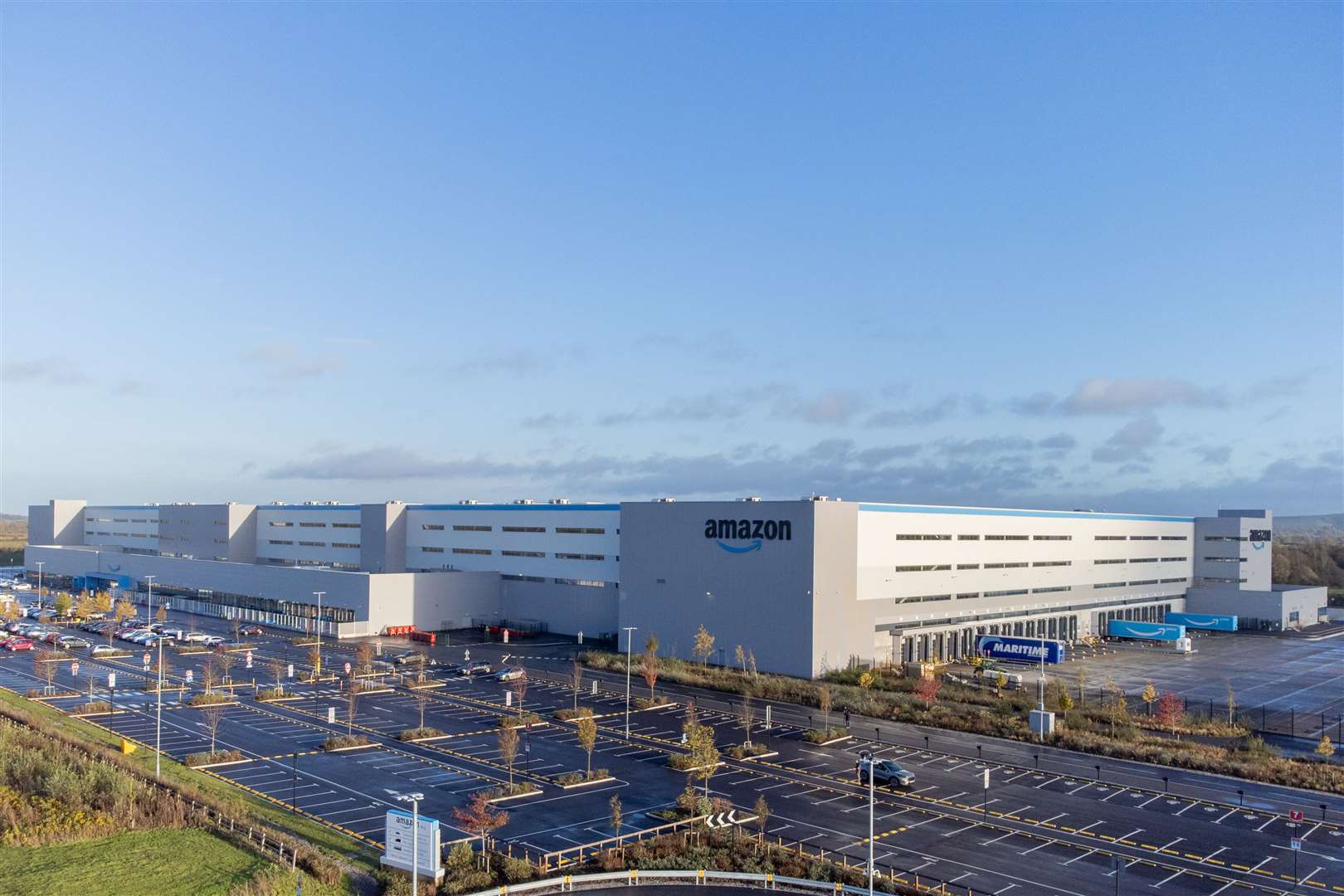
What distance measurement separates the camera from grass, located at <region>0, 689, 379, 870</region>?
1196 inches

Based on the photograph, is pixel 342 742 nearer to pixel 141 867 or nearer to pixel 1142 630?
pixel 141 867

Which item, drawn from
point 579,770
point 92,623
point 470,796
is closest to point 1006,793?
point 579,770

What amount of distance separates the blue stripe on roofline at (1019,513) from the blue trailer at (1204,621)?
1058cm

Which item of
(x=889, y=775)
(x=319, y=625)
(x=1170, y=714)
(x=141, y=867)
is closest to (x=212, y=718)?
(x=141, y=867)

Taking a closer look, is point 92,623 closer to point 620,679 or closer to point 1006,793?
point 620,679

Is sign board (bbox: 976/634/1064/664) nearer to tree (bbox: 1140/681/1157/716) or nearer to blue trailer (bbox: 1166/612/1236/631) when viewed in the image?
tree (bbox: 1140/681/1157/716)

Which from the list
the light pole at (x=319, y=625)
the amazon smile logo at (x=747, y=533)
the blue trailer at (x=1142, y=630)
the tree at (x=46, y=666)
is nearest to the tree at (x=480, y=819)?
the amazon smile logo at (x=747, y=533)

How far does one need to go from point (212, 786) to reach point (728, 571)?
39.6 metres

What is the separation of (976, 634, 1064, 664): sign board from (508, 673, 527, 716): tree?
3623 centimetres

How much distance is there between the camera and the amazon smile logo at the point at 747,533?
220ft

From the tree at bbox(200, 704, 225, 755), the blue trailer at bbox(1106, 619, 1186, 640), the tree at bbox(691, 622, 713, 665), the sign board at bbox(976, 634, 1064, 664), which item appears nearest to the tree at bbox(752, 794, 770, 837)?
the tree at bbox(200, 704, 225, 755)

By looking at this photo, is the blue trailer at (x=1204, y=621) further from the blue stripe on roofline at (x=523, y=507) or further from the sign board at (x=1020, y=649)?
the blue stripe on roofline at (x=523, y=507)

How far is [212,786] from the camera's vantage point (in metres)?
Result: 36.9

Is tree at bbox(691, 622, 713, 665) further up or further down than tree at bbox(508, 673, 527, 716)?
further up
